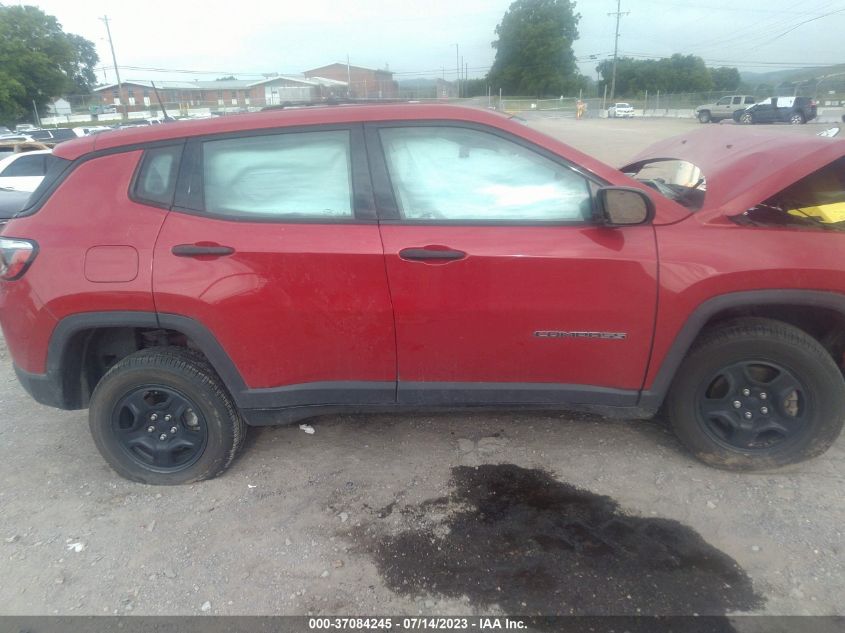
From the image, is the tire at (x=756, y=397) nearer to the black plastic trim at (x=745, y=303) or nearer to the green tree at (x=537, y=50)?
the black plastic trim at (x=745, y=303)

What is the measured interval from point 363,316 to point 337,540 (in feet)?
3.30

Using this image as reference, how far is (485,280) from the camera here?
261cm

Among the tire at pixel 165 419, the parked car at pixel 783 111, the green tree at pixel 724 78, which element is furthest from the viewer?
the green tree at pixel 724 78

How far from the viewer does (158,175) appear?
108 inches

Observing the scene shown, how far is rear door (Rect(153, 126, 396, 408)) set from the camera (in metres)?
2.64

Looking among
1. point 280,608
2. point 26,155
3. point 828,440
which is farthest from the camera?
point 26,155

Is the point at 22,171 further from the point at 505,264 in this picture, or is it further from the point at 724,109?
the point at 724,109

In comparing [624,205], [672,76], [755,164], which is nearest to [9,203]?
[624,205]

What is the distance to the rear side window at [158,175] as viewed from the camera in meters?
2.74

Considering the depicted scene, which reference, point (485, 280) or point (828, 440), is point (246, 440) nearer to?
point (485, 280)


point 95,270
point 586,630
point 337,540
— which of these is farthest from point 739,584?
point 95,270

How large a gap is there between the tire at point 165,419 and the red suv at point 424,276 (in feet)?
0.07

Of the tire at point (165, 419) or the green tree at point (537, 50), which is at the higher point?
the green tree at point (537, 50)

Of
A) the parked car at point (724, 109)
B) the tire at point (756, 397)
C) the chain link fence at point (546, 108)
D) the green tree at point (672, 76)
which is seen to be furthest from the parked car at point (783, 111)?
the tire at point (756, 397)
